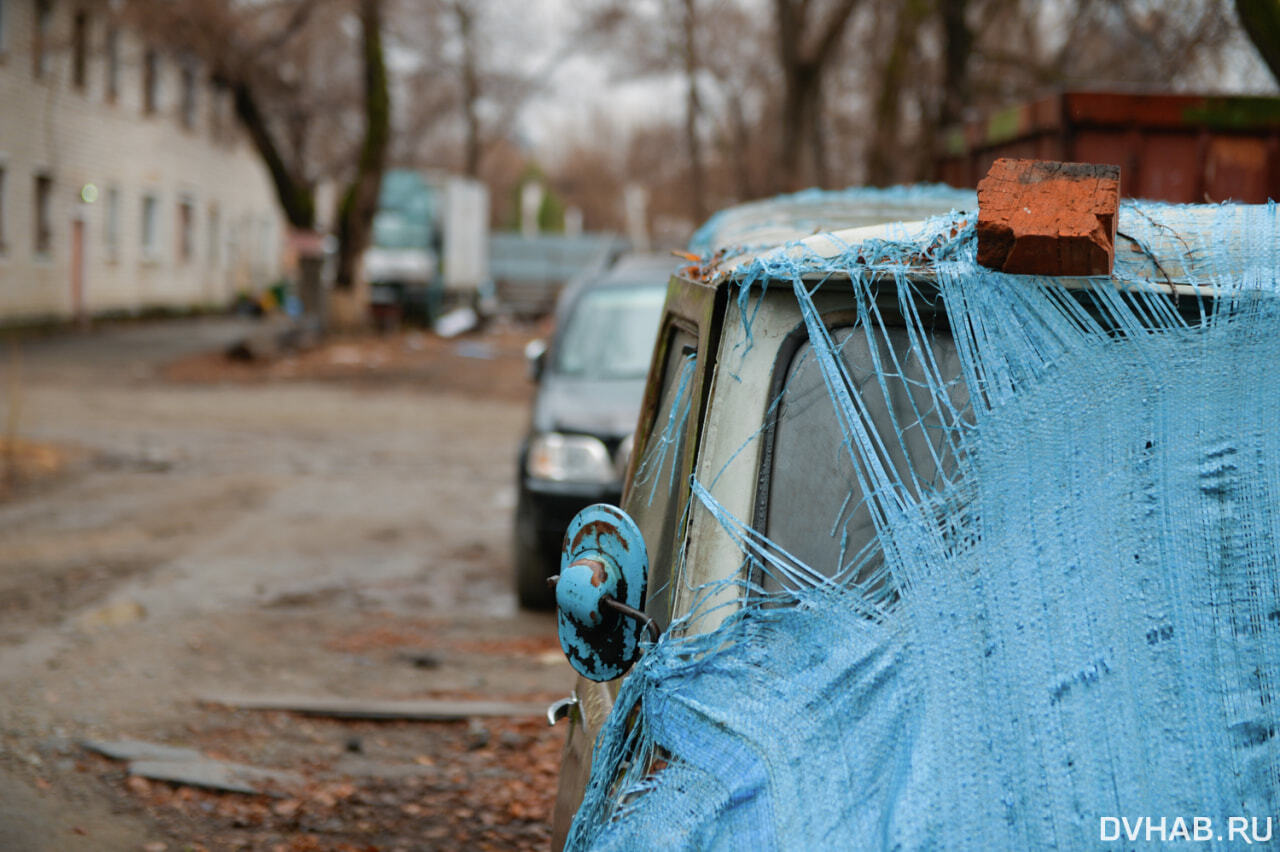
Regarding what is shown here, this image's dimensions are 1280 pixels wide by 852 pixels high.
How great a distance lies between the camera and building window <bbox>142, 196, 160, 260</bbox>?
33469 mm

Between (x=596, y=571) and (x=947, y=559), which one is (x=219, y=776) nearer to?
(x=596, y=571)

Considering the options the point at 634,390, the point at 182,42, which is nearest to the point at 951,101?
the point at 634,390

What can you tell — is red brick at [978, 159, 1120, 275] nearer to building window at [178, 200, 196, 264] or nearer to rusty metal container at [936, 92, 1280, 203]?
rusty metal container at [936, 92, 1280, 203]

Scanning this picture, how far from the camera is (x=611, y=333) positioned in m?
8.05

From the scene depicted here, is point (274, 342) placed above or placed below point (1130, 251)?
below

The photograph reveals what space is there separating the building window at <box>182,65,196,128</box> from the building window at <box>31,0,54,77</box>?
27.5ft

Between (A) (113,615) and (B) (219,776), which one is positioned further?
(A) (113,615)

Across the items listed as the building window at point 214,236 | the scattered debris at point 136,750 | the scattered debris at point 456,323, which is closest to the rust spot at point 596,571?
→ the scattered debris at point 136,750

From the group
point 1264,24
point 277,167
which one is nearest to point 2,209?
point 277,167

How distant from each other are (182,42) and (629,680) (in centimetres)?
2200

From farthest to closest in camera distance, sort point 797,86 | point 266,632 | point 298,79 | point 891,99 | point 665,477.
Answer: point 298,79, point 797,86, point 891,99, point 266,632, point 665,477

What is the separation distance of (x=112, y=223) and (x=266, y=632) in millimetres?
27305

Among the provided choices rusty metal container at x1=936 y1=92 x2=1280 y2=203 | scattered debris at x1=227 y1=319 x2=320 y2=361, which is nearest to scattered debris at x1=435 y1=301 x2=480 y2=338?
scattered debris at x1=227 y1=319 x2=320 y2=361

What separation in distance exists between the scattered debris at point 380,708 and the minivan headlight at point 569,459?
5.51 ft
